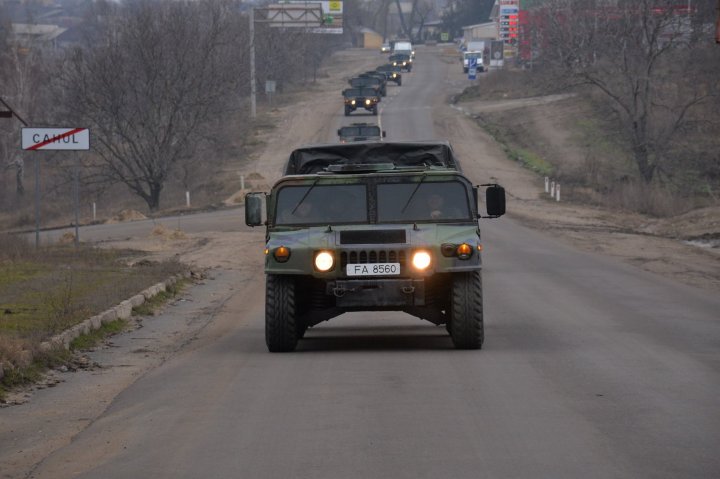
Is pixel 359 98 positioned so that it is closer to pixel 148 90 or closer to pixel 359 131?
pixel 359 131

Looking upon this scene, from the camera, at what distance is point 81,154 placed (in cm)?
6288

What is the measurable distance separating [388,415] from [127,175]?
157 feet

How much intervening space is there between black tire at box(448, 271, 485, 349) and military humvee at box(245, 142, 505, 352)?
0.03ft

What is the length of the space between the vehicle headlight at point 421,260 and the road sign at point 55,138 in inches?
633

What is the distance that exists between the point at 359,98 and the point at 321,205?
62.9m

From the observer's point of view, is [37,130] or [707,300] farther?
[37,130]

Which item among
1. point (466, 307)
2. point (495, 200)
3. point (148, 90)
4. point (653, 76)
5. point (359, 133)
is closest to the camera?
point (466, 307)

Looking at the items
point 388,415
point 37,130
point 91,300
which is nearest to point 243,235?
point 37,130

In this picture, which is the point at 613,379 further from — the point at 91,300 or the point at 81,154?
the point at 81,154

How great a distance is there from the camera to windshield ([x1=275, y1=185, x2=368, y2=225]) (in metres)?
13.1

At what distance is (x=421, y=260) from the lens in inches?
486

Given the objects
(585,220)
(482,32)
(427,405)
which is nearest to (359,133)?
(585,220)

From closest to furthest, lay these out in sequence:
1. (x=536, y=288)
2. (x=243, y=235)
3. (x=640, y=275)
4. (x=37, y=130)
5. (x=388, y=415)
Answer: (x=388, y=415) < (x=536, y=288) < (x=640, y=275) < (x=37, y=130) < (x=243, y=235)

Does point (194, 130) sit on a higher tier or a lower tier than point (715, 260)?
higher
